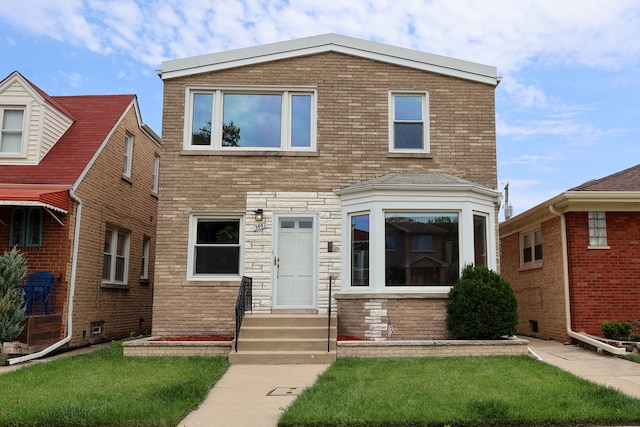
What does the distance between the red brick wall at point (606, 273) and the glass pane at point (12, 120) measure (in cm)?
1223

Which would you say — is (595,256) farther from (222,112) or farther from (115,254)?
(115,254)

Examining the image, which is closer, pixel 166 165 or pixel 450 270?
pixel 450 270

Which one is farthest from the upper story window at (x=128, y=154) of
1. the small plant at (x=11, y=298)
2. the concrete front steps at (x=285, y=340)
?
the concrete front steps at (x=285, y=340)

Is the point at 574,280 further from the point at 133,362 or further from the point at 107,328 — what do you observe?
the point at 107,328

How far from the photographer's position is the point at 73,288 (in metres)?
12.0

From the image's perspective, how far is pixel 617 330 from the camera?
11.3m

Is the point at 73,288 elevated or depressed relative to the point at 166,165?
depressed

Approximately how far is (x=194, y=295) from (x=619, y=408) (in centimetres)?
817

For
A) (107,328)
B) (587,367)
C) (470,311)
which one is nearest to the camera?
(587,367)

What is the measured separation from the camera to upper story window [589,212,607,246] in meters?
12.3

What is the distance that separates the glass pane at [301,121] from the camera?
41.2 ft

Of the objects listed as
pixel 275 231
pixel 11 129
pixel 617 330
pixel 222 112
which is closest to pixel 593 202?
pixel 617 330

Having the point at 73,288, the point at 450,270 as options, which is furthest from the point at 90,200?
the point at 450,270

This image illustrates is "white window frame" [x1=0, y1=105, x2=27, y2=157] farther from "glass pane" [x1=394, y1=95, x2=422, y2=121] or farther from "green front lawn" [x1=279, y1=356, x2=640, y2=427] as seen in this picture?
"green front lawn" [x1=279, y1=356, x2=640, y2=427]
